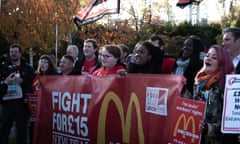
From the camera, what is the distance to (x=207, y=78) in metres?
5.09

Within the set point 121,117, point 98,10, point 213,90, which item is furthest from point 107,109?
point 98,10

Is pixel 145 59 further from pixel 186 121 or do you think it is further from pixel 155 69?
pixel 186 121

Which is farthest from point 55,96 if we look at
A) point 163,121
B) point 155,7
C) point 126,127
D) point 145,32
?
point 155,7

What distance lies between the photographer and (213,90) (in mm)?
4922

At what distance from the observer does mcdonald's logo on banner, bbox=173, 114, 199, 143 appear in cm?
491

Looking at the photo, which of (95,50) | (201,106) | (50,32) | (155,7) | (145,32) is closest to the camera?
(201,106)

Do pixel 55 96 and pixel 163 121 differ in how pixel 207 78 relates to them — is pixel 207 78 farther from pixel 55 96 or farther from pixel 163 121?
pixel 55 96

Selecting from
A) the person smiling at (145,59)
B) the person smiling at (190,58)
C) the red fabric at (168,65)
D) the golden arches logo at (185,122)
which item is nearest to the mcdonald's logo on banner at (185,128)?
the golden arches logo at (185,122)

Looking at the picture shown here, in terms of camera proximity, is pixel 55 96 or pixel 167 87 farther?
pixel 55 96

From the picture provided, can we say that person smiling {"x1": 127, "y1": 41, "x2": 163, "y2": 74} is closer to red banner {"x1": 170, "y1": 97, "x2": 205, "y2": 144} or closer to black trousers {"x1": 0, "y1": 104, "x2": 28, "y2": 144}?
red banner {"x1": 170, "y1": 97, "x2": 205, "y2": 144}

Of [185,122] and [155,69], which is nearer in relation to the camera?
[185,122]

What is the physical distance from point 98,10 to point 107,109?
4277 mm

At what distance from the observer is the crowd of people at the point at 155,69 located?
4.91m

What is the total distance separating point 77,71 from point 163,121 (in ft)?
9.21
